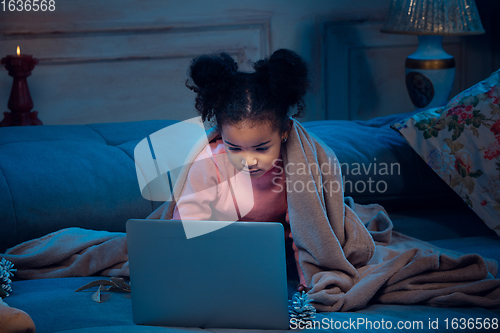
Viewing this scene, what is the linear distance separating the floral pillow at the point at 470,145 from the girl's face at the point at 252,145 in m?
0.55

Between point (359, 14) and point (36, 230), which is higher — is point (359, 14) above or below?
above

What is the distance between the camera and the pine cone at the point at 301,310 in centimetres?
87

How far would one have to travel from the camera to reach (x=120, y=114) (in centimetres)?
241

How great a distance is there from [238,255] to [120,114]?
5.85 feet

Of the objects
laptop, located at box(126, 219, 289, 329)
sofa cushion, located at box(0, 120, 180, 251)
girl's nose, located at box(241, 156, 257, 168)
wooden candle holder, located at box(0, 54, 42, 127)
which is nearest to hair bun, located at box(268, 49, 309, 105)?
girl's nose, located at box(241, 156, 257, 168)

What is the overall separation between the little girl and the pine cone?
0.50 feet

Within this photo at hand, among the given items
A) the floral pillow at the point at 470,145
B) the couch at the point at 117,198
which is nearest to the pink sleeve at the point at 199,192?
the couch at the point at 117,198

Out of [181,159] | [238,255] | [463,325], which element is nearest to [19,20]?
[181,159]

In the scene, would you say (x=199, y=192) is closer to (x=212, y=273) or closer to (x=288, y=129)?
(x=288, y=129)

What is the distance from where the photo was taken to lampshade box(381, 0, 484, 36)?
79.8 inches

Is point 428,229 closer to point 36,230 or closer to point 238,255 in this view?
point 238,255

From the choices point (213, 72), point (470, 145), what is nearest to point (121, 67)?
point (213, 72)

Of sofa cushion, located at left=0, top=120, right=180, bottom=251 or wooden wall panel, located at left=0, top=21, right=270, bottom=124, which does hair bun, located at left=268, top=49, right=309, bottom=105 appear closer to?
sofa cushion, located at left=0, top=120, right=180, bottom=251

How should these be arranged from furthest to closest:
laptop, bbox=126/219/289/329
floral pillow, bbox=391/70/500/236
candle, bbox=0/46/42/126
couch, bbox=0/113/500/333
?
1. candle, bbox=0/46/42/126
2. floral pillow, bbox=391/70/500/236
3. couch, bbox=0/113/500/333
4. laptop, bbox=126/219/289/329
